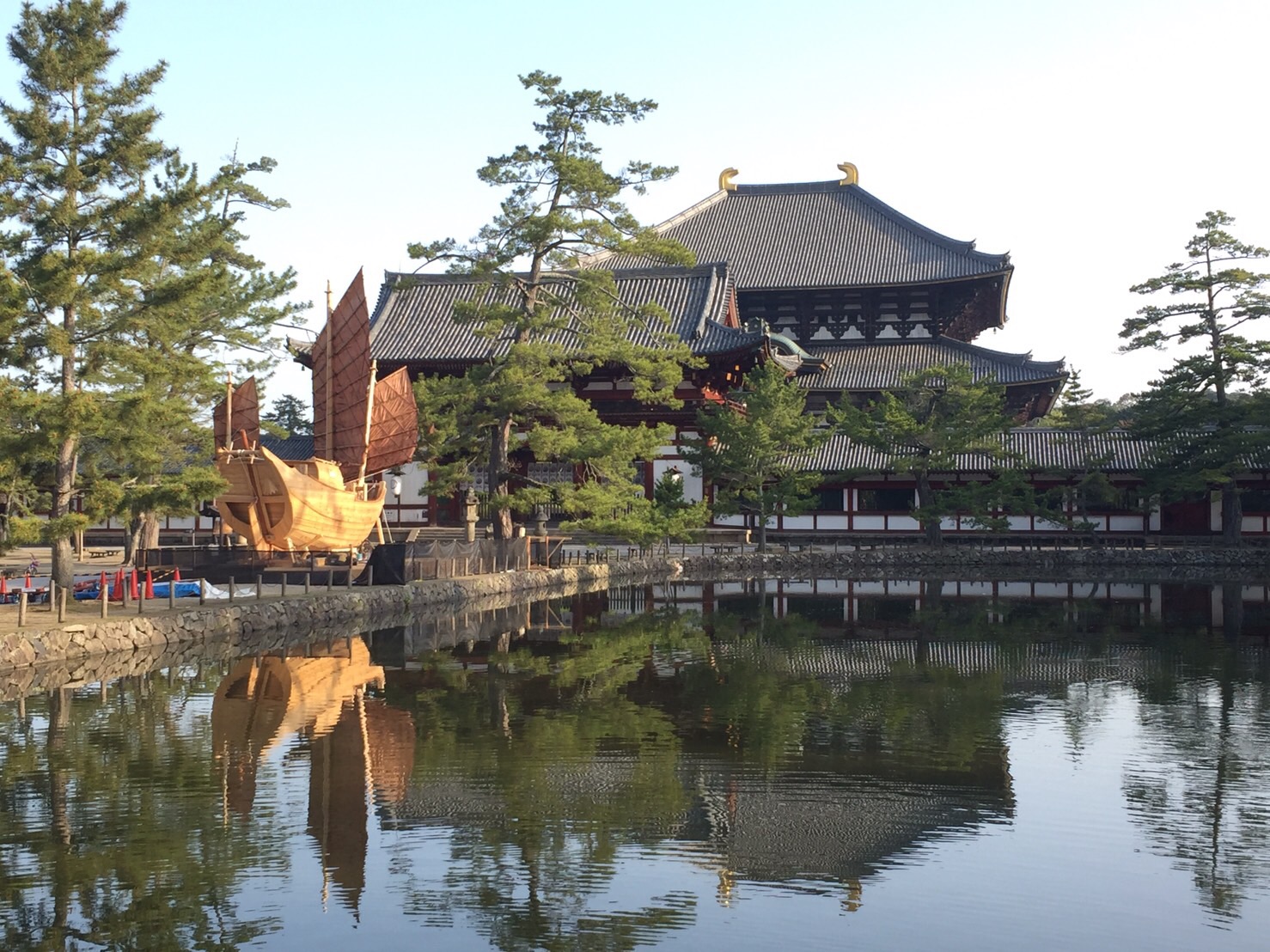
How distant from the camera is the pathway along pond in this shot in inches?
301

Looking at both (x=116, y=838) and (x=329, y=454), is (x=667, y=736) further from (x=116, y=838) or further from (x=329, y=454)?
(x=329, y=454)

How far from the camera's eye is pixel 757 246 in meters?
52.6

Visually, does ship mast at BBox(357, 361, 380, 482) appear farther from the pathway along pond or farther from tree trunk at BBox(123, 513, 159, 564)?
the pathway along pond

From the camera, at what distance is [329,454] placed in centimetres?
Answer: 2911

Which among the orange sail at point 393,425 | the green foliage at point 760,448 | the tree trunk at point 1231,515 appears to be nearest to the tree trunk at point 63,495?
the orange sail at point 393,425

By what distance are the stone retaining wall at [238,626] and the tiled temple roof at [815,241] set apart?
926 inches

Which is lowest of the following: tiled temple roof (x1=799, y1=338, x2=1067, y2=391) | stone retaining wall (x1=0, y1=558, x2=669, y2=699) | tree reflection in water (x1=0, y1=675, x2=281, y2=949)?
tree reflection in water (x1=0, y1=675, x2=281, y2=949)

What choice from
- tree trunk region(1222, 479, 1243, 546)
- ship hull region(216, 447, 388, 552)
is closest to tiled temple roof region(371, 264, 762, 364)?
ship hull region(216, 447, 388, 552)

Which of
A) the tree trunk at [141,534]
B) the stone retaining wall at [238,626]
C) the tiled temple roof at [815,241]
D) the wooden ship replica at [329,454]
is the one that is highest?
the tiled temple roof at [815,241]

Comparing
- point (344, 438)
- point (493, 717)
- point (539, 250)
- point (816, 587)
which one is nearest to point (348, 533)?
point (344, 438)

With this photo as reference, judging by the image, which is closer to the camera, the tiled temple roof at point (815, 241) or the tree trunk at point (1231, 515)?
the tree trunk at point (1231, 515)

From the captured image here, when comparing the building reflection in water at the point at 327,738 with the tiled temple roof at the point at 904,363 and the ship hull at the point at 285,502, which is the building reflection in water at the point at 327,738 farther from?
the tiled temple roof at the point at 904,363

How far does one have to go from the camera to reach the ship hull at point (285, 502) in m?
25.2

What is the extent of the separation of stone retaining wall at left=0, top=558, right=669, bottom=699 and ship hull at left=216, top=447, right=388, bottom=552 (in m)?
2.43
